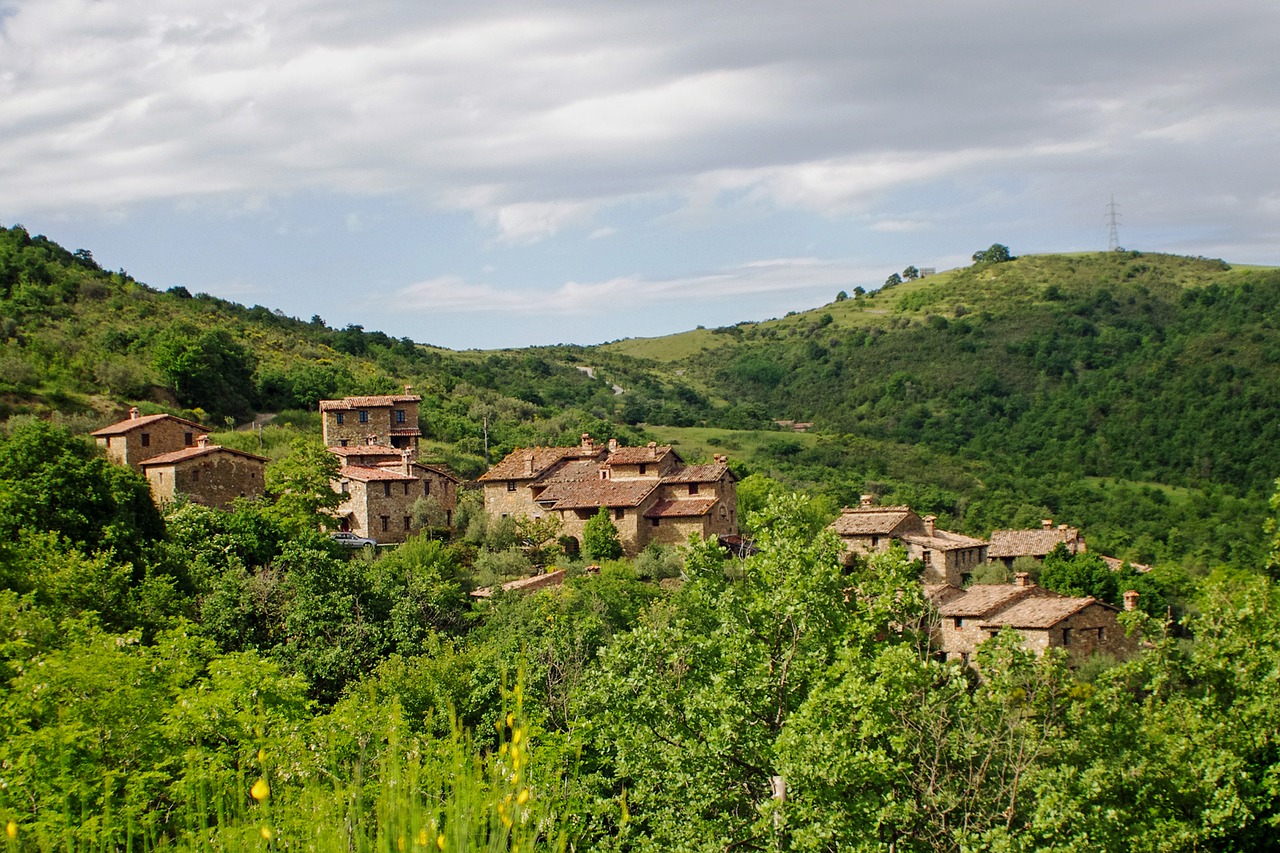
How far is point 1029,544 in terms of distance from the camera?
62625mm

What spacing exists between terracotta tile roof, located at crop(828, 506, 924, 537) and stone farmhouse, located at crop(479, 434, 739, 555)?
5.01 m

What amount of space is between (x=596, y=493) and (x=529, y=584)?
9.99m

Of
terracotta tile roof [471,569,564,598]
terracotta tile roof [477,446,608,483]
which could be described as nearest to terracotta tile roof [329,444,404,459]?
terracotta tile roof [477,446,608,483]

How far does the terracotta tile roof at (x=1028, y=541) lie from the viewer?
61.4 meters

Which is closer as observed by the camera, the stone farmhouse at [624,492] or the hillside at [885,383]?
the stone farmhouse at [624,492]

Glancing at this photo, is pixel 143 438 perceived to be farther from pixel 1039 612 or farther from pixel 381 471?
pixel 1039 612

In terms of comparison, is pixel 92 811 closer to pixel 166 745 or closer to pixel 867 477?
pixel 166 745

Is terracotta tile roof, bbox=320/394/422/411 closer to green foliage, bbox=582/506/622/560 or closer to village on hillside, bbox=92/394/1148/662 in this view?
village on hillside, bbox=92/394/1148/662

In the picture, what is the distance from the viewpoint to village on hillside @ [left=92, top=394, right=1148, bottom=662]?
47250 mm

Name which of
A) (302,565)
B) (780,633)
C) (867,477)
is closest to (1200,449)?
(867,477)

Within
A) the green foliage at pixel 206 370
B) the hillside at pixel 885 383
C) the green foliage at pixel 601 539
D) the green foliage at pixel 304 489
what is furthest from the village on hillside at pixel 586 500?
the green foliage at pixel 206 370

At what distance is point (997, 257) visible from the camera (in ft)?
597

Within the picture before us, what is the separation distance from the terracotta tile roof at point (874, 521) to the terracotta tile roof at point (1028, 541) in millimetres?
5484

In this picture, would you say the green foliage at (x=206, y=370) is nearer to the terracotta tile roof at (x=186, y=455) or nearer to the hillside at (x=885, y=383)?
the hillside at (x=885, y=383)
